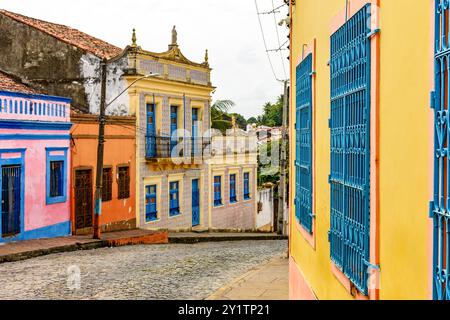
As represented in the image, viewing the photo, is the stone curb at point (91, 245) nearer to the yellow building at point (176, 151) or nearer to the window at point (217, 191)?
the yellow building at point (176, 151)

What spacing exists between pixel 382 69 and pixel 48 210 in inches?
609

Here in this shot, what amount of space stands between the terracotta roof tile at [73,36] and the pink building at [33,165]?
4.53m

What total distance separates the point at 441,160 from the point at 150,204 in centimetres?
2088

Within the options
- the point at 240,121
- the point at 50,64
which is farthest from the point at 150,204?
the point at 240,121

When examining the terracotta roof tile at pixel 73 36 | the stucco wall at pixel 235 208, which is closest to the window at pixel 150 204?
the stucco wall at pixel 235 208

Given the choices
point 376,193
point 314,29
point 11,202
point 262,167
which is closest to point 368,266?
point 376,193

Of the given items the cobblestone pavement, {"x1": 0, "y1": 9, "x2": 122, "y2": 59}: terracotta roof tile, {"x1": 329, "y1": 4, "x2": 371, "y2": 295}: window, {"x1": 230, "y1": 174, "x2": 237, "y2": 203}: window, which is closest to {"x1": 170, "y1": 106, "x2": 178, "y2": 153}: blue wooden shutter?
{"x1": 0, "y1": 9, "x2": 122, "y2": 59}: terracotta roof tile

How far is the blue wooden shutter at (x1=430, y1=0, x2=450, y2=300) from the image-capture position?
270 centimetres

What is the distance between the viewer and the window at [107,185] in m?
20.6

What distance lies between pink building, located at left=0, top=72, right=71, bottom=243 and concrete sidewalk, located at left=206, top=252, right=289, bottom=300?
20.7ft

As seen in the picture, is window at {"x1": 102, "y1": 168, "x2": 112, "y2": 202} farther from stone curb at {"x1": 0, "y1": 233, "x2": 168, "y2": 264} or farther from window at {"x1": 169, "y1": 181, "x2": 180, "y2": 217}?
window at {"x1": 169, "y1": 181, "x2": 180, "y2": 217}

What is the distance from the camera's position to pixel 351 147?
453 cm

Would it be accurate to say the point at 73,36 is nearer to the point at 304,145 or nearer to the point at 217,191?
the point at 217,191
